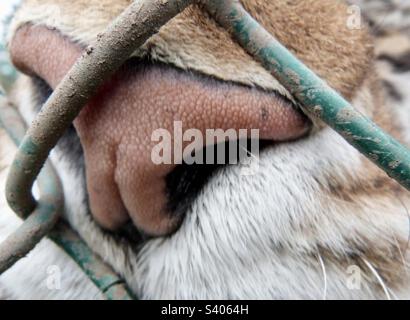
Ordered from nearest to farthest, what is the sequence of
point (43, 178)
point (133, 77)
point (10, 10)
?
point (133, 77) < point (43, 178) < point (10, 10)

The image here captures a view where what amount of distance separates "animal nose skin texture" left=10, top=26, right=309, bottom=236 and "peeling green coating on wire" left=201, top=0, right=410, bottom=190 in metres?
0.04

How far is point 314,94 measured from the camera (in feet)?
2.08

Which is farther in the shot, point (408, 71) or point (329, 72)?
point (408, 71)

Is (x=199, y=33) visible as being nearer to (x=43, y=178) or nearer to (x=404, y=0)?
(x=43, y=178)

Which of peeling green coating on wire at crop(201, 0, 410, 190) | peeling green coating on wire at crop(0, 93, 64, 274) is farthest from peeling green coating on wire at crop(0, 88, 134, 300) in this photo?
peeling green coating on wire at crop(201, 0, 410, 190)

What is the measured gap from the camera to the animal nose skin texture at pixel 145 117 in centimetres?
66

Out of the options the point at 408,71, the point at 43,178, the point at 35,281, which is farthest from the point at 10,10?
the point at 408,71

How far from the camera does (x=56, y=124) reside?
26.4 inches

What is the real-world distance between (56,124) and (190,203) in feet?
0.53

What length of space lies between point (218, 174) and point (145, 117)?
10 centimetres

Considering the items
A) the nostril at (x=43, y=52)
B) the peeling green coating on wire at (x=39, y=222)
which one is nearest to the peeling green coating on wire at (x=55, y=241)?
the peeling green coating on wire at (x=39, y=222)

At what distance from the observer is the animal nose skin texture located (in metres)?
0.66

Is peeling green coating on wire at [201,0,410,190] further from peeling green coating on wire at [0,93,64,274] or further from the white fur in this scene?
peeling green coating on wire at [0,93,64,274]

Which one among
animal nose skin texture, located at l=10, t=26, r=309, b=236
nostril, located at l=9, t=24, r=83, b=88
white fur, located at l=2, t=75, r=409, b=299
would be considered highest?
nostril, located at l=9, t=24, r=83, b=88
